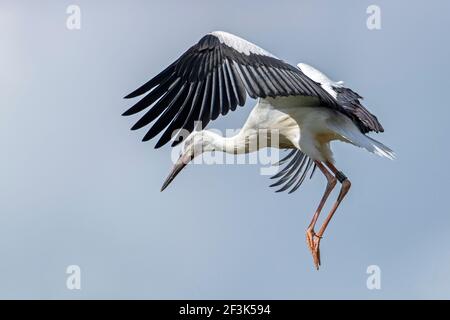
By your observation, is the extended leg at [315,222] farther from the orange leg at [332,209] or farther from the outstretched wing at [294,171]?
the outstretched wing at [294,171]

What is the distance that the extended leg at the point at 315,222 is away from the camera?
45.0 ft

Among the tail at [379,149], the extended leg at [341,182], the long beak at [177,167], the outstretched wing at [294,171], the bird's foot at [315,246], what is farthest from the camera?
the outstretched wing at [294,171]

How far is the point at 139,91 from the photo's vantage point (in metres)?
11.8

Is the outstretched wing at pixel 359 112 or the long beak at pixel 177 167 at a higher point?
the outstretched wing at pixel 359 112

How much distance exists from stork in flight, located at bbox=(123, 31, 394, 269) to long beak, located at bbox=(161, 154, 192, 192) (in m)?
0.01

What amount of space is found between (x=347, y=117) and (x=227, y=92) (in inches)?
79.7

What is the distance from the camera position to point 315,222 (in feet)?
45.7

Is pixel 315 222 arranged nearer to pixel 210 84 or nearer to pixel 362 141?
pixel 362 141

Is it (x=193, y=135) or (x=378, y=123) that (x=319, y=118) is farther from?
(x=193, y=135)

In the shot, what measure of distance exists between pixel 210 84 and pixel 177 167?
266 centimetres

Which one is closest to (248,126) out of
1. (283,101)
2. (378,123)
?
(283,101)

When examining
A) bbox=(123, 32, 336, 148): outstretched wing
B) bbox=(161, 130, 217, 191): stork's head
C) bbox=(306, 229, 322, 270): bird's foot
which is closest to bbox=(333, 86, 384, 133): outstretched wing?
bbox=(123, 32, 336, 148): outstretched wing

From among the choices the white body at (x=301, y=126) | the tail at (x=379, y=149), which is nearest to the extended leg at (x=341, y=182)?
the white body at (x=301, y=126)

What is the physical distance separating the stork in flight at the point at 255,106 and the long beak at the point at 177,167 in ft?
0.04
